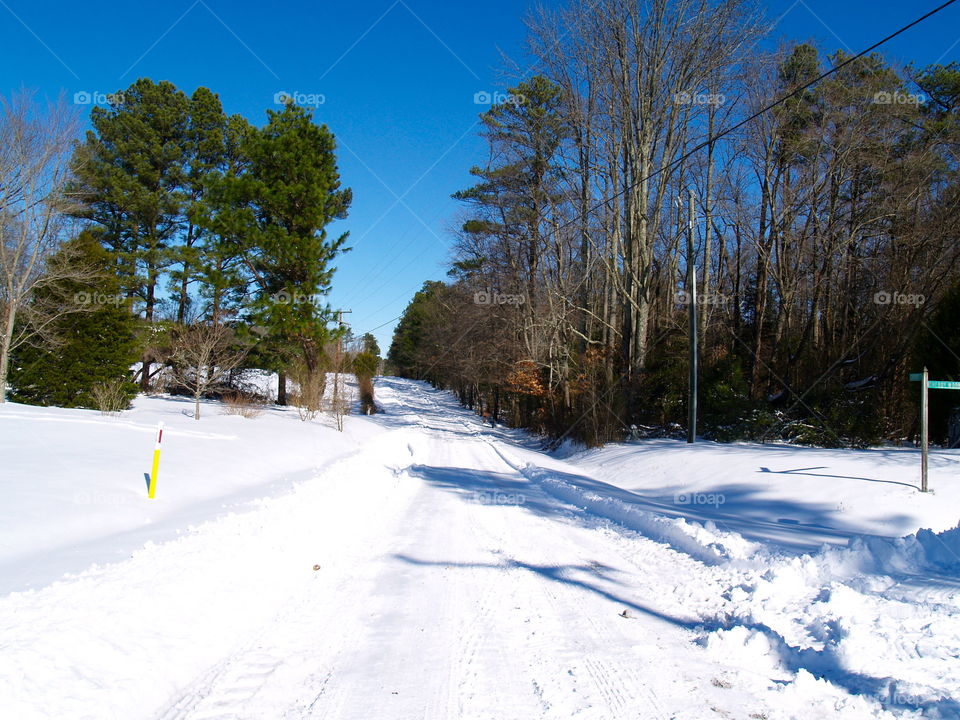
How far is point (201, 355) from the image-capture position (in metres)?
21.7

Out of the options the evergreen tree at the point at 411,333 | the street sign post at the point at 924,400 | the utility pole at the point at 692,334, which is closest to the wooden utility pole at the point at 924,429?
the street sign post at the point at 924,400

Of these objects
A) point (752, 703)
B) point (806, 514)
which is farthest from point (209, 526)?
point (806, 514)

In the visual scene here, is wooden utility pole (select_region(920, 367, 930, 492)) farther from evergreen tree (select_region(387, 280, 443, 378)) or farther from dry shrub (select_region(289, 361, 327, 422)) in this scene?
evergreen tree (select_region(387, 280, 443, 378))

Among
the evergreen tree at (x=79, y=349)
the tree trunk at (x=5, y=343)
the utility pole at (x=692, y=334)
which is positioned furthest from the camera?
the evergreen tree at (x=79, y=349)

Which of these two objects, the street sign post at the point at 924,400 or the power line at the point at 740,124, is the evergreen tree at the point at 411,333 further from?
the street sign post at the point at 924,400

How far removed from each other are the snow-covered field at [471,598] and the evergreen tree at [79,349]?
12.4m

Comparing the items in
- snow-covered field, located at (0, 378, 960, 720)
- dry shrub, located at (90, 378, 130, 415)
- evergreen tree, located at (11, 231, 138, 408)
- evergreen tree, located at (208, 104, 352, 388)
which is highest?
evergreen tree, located at (208, 104, 352, 388)

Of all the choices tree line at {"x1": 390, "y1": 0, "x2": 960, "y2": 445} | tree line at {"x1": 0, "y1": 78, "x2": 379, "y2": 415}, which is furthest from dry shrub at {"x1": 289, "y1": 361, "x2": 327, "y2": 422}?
tree line at {"x1": 390, "y1": 0, "x2": 960, "y2": 445}

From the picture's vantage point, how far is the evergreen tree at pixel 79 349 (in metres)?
20.8

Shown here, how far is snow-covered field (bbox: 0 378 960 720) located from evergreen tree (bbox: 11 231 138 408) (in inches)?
486

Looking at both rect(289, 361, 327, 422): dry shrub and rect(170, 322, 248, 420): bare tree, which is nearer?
rect(170, 322, 248, 420): bare tree

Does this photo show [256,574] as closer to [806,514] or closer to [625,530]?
[625,530]

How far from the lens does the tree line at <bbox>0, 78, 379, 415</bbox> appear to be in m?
20.5

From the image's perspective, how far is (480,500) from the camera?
10469mm
